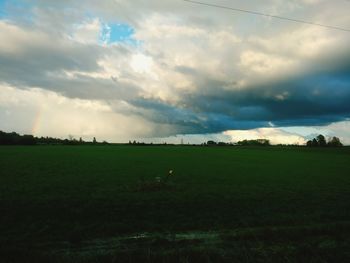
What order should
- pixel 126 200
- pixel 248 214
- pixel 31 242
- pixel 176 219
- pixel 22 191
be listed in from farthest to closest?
pixel 22 191
pixel 126 200
pixel 248 214
pixel 176 219
pixel 31 242

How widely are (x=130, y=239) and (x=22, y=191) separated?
531 inches

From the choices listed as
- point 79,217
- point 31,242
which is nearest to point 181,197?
point 79,217

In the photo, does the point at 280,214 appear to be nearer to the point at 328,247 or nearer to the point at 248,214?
the point at 248,214

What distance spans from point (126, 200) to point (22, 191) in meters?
7.38

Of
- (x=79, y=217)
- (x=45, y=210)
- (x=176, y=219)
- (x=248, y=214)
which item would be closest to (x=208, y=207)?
(x=248, y=214)

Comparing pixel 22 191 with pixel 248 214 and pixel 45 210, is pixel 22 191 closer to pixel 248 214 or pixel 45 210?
pixel 45 210

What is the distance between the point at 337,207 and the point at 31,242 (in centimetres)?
1482

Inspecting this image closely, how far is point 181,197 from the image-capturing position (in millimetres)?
21062

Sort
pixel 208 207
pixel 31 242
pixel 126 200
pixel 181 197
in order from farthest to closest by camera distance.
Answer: pixel 181 197 → pixel 126 200 → pixel 208 207 → pixel 31 242

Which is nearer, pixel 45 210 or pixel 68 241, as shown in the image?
pixel 68 241

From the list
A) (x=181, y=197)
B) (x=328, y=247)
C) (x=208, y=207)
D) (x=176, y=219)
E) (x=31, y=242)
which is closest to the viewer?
(x=328, y=247)

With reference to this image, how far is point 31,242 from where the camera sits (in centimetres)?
1102

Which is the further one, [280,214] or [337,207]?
[337,207]

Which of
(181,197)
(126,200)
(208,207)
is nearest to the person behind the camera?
(208,207)
